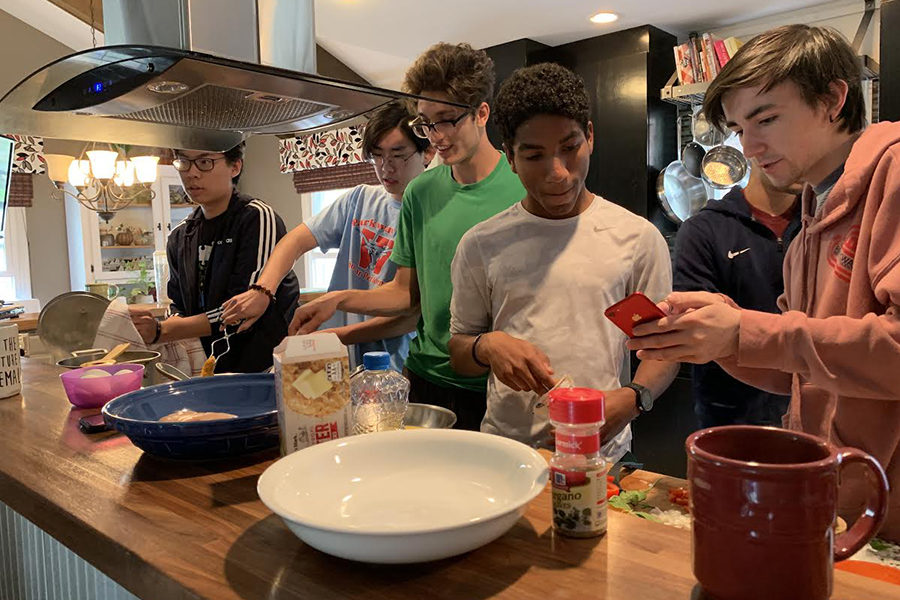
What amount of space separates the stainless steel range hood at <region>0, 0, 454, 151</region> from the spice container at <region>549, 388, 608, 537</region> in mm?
699

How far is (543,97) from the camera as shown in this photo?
1428 mm

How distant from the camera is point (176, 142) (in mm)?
1752

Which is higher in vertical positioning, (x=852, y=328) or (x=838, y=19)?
(x=838, y=19)

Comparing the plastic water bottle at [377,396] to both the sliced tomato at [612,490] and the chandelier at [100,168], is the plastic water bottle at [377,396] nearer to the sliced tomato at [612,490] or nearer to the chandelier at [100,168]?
the sliced tomato at [612,490]

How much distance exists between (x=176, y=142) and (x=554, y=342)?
1076 mm

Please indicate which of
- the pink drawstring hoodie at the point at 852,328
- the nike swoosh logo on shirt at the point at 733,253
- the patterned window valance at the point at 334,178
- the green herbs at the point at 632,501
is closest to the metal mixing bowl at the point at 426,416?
the green herbs at the point at 632,501

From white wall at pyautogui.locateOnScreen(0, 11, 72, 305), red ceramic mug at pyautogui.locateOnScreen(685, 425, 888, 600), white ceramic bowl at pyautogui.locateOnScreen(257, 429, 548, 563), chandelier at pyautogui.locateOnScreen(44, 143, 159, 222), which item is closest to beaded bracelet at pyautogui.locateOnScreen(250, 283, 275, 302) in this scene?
white ceramic bowl at pyautogui.locateOnScreen(257, 429, 548, 563)

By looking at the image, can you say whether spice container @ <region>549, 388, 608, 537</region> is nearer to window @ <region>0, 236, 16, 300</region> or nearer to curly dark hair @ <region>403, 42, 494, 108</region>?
curly dark hair @ <region>403, 42, 494, 108</region>

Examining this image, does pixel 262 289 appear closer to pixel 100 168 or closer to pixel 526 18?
pixel 526 18

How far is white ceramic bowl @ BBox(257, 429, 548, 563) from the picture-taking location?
0.71 meters

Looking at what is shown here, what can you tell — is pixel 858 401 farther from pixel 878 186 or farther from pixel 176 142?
pixel 176 142

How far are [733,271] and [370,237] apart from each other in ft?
3.83

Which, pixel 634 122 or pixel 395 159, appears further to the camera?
pixel 634 122

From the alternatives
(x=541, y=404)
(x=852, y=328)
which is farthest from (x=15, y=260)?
(x=852, y=328)
